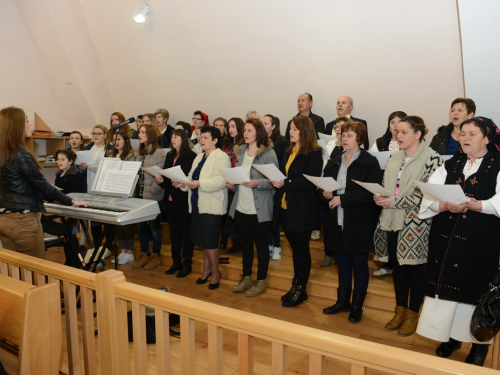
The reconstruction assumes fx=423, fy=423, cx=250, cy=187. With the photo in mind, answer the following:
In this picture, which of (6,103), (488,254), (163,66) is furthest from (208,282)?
(6,103)

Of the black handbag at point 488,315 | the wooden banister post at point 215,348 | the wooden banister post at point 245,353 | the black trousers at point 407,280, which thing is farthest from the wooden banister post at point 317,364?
the black trousers at point 407,280

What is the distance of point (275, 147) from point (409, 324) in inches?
86.4

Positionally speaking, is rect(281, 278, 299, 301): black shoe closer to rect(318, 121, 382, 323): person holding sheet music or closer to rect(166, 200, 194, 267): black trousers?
rect(318, 121, 382, 323): person holding sheet music

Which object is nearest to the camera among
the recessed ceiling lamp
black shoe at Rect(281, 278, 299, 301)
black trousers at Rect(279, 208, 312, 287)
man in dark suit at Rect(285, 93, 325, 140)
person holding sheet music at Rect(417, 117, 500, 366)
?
person holding sheet music at Rect(417, 117, 500, 366)

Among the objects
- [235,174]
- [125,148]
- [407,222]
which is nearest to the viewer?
[407,222]

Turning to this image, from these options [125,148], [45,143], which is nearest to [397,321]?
[125,148]

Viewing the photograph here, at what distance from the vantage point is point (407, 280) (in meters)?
2.79

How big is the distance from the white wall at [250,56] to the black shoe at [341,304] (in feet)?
7.82

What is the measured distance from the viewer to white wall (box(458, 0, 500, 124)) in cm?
360

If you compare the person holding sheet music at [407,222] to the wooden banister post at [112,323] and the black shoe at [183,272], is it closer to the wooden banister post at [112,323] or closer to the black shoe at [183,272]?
the wooden banister post at [112,323]

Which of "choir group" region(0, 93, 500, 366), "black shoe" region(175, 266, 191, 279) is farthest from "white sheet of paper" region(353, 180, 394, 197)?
"black shoe" region(175, 266, 191, 279)

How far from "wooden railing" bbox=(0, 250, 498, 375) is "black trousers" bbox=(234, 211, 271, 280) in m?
1.81

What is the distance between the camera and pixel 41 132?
6.61m

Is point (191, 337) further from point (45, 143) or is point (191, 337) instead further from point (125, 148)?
point (45, 143)
